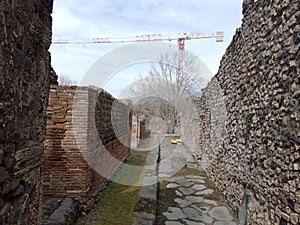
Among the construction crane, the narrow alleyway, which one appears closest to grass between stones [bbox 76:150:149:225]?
the narrow alleyway

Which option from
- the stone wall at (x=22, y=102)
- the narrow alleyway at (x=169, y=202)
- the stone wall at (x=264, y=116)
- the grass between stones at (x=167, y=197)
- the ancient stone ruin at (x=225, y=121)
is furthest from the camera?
the grass between stones at (x=167, y=197)

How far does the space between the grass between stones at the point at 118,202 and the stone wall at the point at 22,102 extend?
164 centimetres

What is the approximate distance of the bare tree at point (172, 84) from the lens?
2088cm

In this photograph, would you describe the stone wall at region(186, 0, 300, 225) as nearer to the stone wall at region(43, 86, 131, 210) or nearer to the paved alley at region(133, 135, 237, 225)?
the paved alley at region(133, 135, 237, 225)

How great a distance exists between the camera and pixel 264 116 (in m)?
2.79

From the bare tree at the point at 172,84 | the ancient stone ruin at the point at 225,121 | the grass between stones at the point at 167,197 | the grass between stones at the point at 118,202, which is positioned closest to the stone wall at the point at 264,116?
the ancient stone ruin at the point at 225,121

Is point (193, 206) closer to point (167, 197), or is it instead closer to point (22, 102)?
point (167, 197)

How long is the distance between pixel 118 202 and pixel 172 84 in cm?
1810

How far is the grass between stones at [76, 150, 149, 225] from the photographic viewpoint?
334 centimetres

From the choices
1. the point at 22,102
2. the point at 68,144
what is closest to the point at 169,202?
the point at 68,144

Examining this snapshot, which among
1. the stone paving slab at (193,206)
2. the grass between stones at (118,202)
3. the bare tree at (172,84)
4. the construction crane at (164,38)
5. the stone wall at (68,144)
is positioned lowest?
the stone paving slab at (193,206)

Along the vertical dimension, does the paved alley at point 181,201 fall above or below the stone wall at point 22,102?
below

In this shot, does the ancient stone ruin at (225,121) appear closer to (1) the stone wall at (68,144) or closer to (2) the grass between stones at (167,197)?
(1) the stone wall at (68,144)

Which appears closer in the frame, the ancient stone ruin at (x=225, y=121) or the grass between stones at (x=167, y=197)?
the ancient stone ruin at (x=225, y=121)
